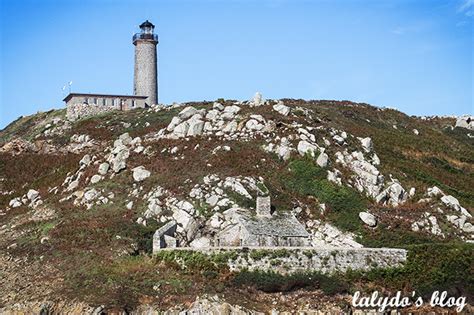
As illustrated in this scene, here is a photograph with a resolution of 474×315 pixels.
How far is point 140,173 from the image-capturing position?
55219mm

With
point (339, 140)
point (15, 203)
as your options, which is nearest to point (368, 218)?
point (339, 140)

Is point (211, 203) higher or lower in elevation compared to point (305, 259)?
higher

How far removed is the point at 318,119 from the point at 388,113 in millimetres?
29228

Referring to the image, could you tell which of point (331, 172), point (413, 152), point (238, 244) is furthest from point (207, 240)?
point (413, 152)

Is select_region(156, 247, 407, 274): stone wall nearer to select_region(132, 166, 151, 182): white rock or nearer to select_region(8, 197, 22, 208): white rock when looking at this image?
select_region(132, 166, 151, 182): white rock

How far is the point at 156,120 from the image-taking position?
70.4m

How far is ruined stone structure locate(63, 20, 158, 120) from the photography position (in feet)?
275

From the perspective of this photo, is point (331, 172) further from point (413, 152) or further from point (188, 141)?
point (413, 152)

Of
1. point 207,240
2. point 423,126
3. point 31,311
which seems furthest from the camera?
point 423,126

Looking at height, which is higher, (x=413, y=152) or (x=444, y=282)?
(x=413, y=152)

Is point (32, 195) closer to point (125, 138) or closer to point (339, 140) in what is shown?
point (125, 138)

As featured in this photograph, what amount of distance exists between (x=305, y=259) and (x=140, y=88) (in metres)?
47.2

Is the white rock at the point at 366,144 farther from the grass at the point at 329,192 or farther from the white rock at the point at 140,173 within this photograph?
the white rock at the point at 140,173

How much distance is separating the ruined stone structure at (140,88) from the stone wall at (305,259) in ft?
142
